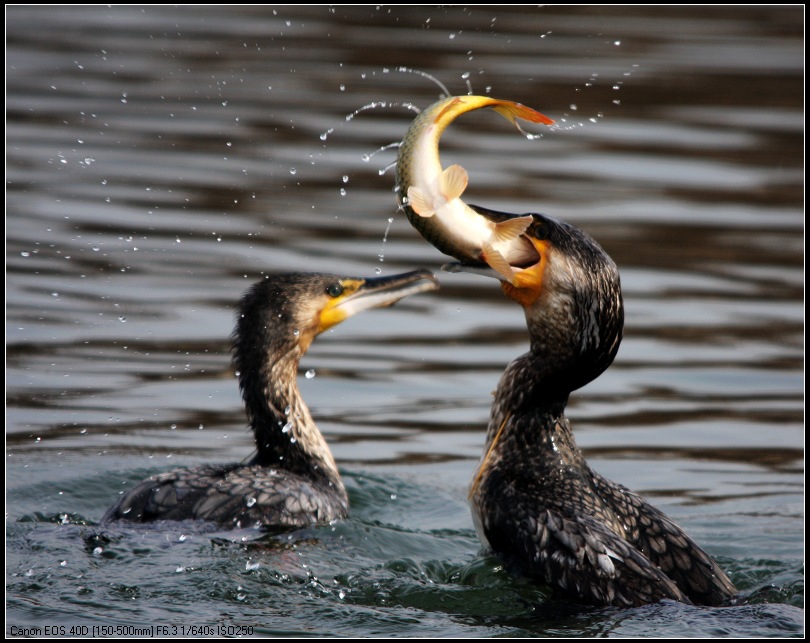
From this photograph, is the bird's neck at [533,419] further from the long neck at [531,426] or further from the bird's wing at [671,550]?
the bird's wing at [671,550]

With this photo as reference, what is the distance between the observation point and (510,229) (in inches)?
214

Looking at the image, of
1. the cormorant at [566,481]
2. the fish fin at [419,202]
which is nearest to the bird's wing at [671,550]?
the cormorant at [566,481]

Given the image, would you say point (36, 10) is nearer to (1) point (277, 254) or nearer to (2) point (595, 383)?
(1) point (277, 254)

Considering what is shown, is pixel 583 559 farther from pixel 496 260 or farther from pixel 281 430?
pixel 281 430

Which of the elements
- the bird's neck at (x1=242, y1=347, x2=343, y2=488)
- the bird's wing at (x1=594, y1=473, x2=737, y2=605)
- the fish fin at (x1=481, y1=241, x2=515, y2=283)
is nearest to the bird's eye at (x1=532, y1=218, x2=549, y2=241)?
the fish fin at (x1=481, y1=241, x2=515, y2=283)

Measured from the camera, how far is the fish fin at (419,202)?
5.20m

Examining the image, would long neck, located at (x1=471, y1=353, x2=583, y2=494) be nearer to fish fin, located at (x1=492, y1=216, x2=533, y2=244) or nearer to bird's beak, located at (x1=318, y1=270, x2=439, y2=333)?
fish fin, located at (x1=492, y1=216, x2=533, y2=244)

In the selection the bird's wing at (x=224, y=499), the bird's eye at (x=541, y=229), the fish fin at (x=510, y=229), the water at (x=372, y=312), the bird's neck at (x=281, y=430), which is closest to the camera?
the fish fin at (x=510, y=229)

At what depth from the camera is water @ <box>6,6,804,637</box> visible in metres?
5.71

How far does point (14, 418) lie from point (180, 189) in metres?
4.02

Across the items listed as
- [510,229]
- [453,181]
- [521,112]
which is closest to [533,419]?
[510,229]

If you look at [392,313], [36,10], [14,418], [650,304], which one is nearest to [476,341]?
[392,313]

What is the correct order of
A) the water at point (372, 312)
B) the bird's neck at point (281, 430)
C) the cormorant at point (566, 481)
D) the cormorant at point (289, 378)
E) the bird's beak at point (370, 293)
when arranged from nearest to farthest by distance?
1. the cormorant at point (566, 481)
2. the water at point (372, 312)
3. the cormorant at point (289, 378)
4. the bird's neck at point (281, 430)
5. the bird's beak at point (370, 293)

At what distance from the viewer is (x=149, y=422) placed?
26.4 ft
